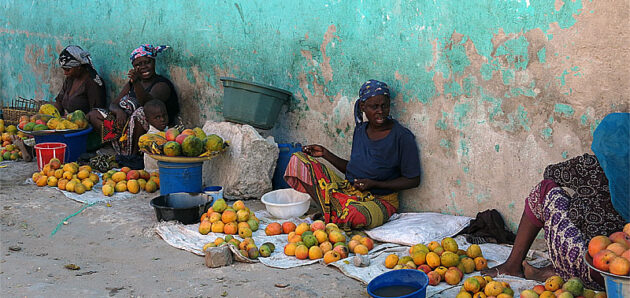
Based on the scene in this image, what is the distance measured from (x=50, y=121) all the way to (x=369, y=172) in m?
4.13

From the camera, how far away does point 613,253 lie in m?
2.42

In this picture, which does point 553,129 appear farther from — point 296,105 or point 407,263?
point 296,105

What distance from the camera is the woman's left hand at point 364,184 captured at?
4684mm

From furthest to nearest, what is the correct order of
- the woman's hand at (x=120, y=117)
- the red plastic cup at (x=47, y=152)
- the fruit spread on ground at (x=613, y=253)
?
the woman's hand at (x=120, y=117), the red plastic cup at (x=47, y=152), the fruit spread on ground at (x=613, y=253)

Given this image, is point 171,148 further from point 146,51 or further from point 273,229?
point 146,51

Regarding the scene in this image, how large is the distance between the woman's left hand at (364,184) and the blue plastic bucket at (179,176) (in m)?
1.56

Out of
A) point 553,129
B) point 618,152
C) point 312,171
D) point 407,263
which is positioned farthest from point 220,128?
point 618,152

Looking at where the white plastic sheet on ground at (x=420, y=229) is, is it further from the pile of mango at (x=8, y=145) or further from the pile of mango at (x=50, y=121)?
the pile of mango at (x=8, y=145)

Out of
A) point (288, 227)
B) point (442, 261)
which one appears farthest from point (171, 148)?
point (442, 261)

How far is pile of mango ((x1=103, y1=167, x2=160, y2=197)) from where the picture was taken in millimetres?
5898

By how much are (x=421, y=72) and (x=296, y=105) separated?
1.55 meters

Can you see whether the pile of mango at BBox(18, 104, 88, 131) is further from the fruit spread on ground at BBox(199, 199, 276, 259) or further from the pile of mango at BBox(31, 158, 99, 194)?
the fruit spread on ground at BBox(199, 199, 276, 259)

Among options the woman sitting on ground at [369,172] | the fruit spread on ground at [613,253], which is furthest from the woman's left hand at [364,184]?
the fruit spread on ground at [613,253]

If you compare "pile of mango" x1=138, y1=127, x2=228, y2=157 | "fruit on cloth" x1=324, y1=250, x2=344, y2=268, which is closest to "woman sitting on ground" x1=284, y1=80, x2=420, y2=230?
"fruit on cloth" x1=324, y1=250, x2=344, y2=268
